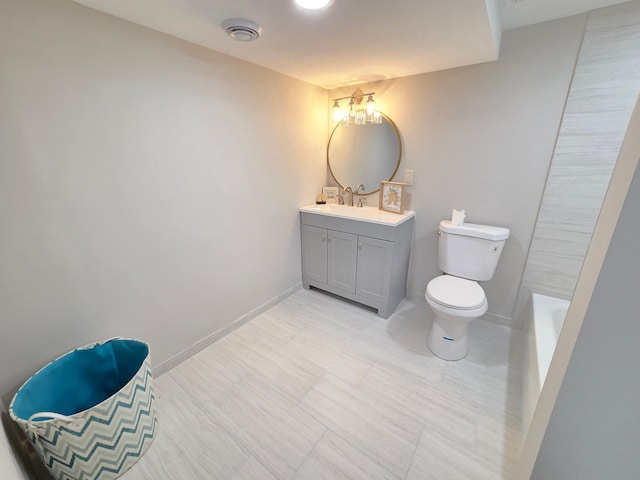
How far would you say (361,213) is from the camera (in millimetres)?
2289

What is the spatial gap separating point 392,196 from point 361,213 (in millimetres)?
321

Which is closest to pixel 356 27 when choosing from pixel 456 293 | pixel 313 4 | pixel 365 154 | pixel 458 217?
pixel 313 4

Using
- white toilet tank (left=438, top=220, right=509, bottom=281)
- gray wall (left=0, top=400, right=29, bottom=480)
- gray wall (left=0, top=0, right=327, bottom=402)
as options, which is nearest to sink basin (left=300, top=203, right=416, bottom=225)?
white toilet tank (left=438, top=220, right=509, bottom=281)

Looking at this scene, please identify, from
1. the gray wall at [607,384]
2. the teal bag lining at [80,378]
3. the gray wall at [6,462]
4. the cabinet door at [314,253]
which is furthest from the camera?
the cabinet door at [314,253]

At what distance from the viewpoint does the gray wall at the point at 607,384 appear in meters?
0.53

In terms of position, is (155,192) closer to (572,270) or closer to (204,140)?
(204,140)

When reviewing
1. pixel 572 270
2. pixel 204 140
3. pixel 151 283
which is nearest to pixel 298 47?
pixel 204 140

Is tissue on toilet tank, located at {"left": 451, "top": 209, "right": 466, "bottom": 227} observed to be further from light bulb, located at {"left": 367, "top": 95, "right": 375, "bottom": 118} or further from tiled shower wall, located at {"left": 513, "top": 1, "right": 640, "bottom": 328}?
light bulb, located at {"left": 367, "top": 95, "right": 375, "bottom": 118}

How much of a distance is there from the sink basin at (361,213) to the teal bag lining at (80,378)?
1582mm

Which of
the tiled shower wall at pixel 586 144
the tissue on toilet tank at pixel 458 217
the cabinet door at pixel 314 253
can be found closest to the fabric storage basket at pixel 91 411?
the cabinet door at pixel 314 253

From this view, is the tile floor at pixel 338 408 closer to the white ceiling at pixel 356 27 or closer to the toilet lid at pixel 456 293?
the toilet lid at pixel 456 293

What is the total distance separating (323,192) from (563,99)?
6.11ft

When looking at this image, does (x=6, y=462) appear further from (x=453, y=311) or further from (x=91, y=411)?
(x=453, y=311)

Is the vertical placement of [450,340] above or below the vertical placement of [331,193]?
below
